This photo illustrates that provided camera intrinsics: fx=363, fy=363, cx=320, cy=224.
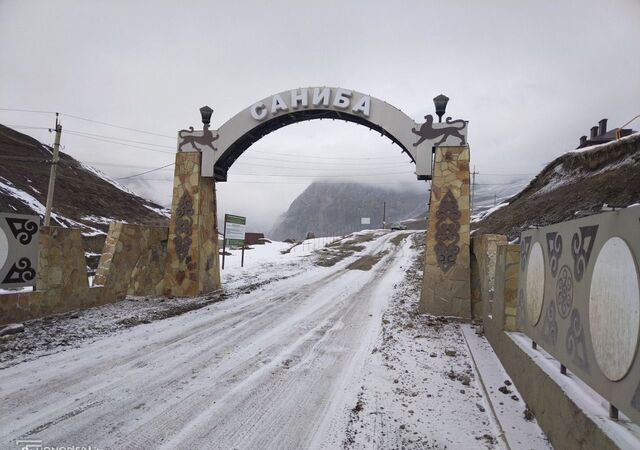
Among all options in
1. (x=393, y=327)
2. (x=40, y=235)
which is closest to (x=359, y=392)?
(x=393, y=327)

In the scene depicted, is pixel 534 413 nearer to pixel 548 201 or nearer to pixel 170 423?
pixel 170 423

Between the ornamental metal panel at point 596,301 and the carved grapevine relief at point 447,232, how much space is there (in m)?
5.57

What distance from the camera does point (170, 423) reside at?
3631 millimetres

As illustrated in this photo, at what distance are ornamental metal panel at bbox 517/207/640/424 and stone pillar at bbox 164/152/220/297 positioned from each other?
9.58 metres

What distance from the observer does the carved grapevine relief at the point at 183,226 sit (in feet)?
37.0

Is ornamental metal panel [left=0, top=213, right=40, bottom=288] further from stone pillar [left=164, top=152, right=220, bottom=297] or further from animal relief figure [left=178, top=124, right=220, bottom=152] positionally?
animal relief figure [left=178, top=124, right=220, bottom=152]

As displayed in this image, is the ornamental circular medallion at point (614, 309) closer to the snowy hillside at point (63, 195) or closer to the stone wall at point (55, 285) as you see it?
the stone wall at point (55, 285)

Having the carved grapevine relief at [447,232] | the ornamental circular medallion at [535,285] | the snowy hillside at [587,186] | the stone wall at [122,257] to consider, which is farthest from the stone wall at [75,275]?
the snowy hillside at [587,186]

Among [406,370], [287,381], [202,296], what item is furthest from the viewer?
[202,296]

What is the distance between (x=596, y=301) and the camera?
8.27 feet

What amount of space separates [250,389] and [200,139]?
920 centimetres

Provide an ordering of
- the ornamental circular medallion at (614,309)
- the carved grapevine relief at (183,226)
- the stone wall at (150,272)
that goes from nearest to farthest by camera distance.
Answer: the ornamental circular medallion at (614,309), the stone wall at (150,272), the carved grapevine relief at (183,226)

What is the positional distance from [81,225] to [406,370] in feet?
138

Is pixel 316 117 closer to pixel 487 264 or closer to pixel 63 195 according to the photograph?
pixel 487 264
